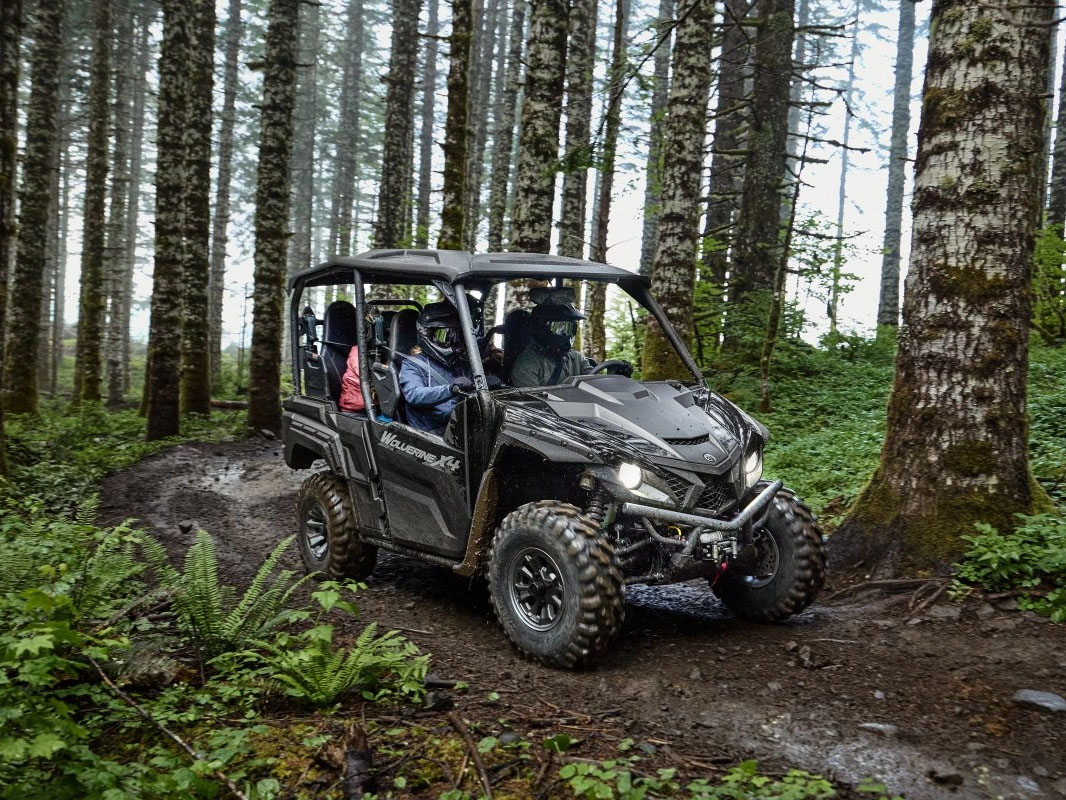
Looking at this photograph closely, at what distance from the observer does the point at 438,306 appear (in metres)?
5.34

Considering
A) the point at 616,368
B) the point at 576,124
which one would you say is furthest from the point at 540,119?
the point at 576,124

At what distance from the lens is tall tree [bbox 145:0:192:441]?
12562 mm

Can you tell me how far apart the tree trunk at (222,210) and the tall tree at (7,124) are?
1677 centimetres

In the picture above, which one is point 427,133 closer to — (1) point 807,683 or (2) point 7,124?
(2) point 7,124

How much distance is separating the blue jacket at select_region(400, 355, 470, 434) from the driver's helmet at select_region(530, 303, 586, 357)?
66 centimetres

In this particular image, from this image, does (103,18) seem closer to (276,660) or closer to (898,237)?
(276,660)

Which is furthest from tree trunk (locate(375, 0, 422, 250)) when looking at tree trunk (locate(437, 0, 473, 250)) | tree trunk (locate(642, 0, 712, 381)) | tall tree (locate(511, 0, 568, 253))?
tree trunk (locate(642, 0, 712, 381))

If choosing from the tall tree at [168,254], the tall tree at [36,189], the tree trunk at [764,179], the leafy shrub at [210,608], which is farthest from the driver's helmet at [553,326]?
the tall tree at [36,189]

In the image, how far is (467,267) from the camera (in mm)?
4996

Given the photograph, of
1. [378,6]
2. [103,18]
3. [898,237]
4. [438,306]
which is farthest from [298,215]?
[438,306]

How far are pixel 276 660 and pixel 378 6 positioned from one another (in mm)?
49745

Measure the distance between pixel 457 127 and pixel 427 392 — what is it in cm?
801

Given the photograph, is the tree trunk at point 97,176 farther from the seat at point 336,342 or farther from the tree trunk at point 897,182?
the tree trunk at point 897,182

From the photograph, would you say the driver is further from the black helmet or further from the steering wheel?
the black helmet
